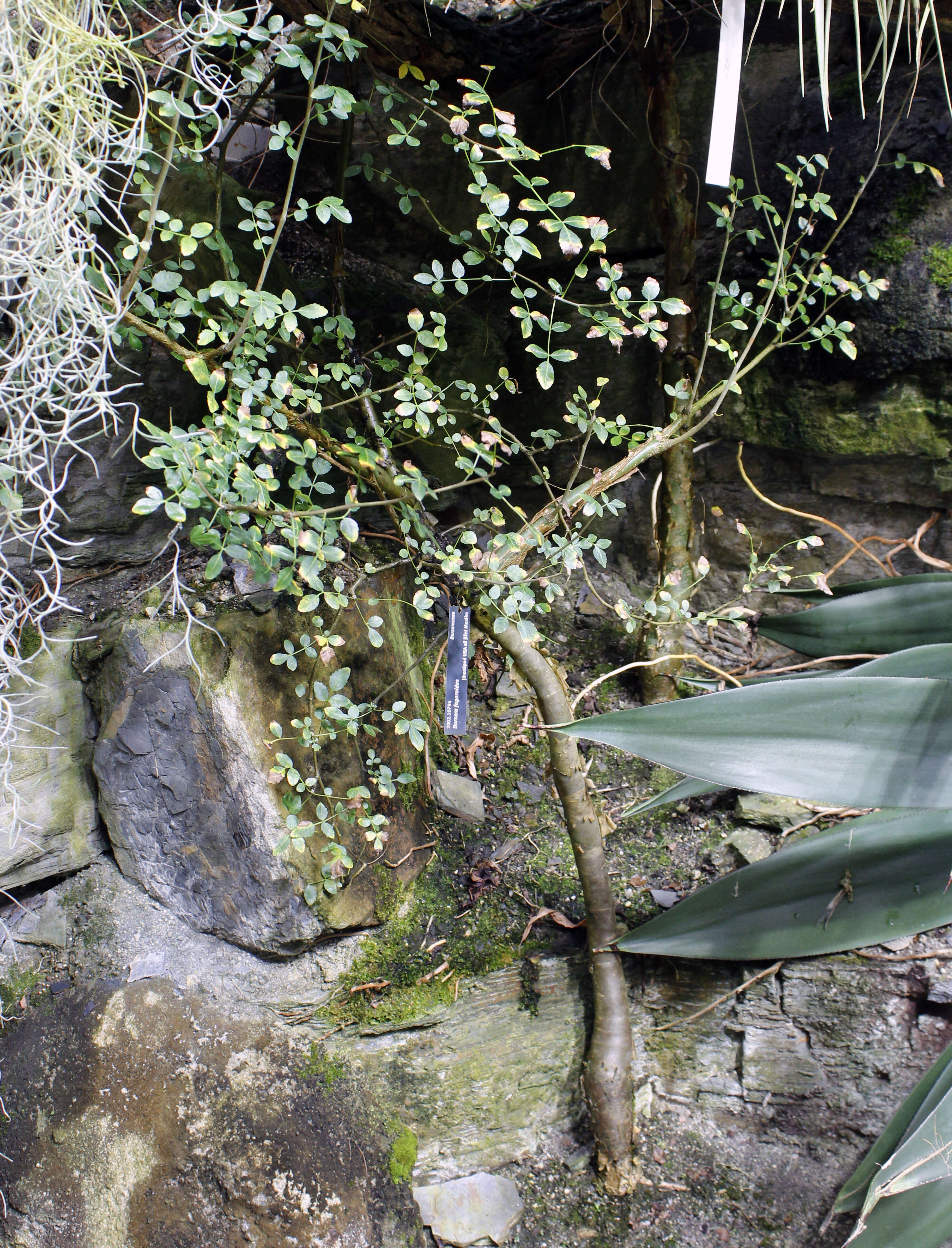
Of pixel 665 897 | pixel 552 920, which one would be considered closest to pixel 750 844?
pixel 665 897

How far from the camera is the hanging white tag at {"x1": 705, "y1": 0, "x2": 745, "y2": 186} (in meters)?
1.04

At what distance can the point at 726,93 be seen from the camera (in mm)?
1049

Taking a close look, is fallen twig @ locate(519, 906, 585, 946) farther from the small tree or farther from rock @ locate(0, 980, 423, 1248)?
rock @ locate(0, 980, 423, 1248)

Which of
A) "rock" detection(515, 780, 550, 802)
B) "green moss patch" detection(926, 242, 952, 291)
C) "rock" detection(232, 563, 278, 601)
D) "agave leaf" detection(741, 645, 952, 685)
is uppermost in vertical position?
"green moss patch" detection(926, 242, 952, 291)

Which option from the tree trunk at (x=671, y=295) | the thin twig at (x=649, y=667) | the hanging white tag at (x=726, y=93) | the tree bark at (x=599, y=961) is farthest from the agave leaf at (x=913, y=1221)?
the hanging white tag at (x=726, y=93)

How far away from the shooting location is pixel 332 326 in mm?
1261

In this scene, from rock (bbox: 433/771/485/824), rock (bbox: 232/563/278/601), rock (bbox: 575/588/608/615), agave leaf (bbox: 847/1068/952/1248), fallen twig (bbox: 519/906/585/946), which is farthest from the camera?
rock (bbox: 575/588/608/615)

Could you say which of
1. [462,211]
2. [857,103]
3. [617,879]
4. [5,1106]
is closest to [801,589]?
[617,879]

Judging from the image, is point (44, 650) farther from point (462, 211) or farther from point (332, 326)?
point (462, 211)

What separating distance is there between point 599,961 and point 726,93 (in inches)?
53.1

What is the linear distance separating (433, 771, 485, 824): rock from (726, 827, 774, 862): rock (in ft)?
1.67

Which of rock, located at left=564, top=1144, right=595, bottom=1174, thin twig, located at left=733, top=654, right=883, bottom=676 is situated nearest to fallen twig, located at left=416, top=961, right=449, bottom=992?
rock, located at left=564, top=1144, right=595, bottom=1174

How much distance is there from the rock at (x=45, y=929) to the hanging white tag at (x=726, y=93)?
5.25 feet

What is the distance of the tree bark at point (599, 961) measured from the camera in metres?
1.29
